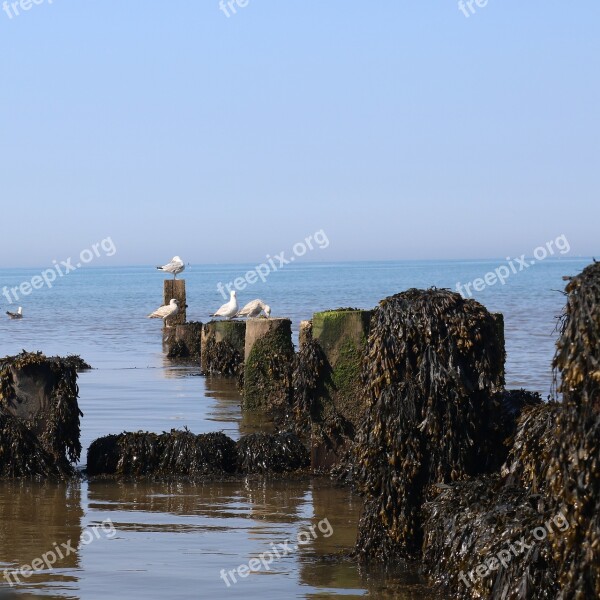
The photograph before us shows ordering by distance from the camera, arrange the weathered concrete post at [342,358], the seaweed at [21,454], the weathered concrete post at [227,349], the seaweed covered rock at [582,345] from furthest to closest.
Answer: the weathered concrete post at [227,349], the weathered concrete post at [342,358], the seaweed at [21,454], the seaweed covered rock at [582,345]

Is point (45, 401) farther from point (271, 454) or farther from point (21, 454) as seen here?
point (271, 454)

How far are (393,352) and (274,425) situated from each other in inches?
264

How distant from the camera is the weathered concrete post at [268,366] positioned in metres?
14.8

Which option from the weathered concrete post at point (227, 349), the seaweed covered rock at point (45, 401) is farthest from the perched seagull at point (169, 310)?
the seaweed covered rock at point (45, 401)

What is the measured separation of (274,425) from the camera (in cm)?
1394

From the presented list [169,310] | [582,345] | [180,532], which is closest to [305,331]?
[180,532]

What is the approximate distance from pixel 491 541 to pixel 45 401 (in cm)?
563

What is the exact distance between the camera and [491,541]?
20.4 feet

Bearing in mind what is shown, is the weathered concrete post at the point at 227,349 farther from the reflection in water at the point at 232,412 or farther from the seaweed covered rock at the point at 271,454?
the seaweed covered rock at the point at 271,454

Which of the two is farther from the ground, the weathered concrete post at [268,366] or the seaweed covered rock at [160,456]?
the weathered concrete post at [268,366]

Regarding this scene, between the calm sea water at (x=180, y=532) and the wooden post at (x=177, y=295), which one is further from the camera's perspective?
the wooden post at (x=177, y=295)

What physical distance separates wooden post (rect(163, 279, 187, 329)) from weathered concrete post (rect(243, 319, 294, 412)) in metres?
14.3

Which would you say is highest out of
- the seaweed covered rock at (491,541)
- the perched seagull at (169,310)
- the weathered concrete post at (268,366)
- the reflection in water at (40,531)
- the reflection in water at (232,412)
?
the perched seagull at (169,310)

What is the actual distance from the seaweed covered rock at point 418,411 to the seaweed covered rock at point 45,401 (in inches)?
159
